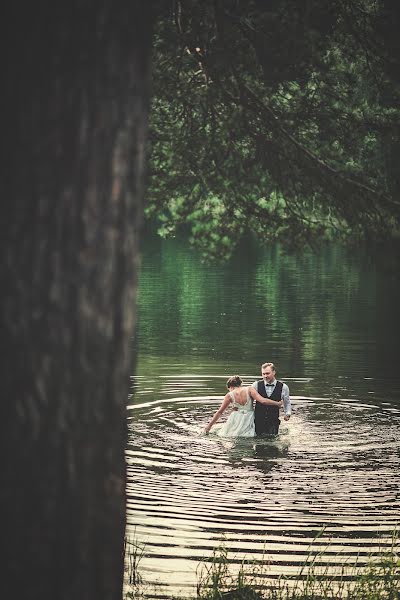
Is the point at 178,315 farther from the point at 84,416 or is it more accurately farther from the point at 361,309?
the point at 84,416

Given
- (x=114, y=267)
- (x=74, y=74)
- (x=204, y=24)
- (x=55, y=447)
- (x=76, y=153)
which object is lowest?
(x=55, y=447)

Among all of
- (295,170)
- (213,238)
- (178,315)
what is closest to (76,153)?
(295,170)

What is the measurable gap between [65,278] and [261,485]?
1130cm

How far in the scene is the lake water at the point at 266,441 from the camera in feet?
35.6

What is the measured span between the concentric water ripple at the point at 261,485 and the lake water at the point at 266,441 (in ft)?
0.07

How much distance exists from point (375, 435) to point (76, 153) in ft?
48.8

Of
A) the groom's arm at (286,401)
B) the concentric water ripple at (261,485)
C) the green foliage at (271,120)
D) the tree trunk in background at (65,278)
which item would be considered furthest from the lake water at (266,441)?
the tree trunk in background at (65,278)

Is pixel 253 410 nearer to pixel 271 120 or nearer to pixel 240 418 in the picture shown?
pixel 240 418

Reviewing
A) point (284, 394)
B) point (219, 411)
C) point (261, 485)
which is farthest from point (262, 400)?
point (261, 485)

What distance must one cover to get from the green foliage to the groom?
4.18m

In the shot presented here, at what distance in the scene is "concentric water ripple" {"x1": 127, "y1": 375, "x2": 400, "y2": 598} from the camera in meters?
10.3

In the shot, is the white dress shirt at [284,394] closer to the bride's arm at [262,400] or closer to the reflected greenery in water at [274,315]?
the bride's arm at [262,400]

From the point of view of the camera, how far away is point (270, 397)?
1703cm

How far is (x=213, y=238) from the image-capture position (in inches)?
519
